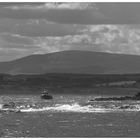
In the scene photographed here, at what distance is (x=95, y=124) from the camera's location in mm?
51312

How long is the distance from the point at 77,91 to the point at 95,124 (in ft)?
462

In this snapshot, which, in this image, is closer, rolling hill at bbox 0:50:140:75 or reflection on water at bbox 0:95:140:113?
reflection on water at bbox 0:95:140:113

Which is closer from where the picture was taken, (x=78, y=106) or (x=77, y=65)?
(x=78, y=106)

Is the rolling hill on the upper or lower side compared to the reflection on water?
upper

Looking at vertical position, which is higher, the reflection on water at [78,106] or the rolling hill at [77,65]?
the rolling hill at [77,65]

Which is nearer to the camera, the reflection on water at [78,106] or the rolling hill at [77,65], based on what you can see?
the reflection on water at [78,106]

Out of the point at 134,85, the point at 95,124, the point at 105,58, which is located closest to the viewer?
the point at 95,124

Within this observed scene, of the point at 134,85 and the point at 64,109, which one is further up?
the point at 134,85

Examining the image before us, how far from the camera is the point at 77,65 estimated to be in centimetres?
12612

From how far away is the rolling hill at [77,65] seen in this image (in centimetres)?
12581

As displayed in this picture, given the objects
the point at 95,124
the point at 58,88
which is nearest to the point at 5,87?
the point at 58,88

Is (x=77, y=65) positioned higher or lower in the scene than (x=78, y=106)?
higher

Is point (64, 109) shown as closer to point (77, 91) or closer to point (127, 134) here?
point (127, 134)

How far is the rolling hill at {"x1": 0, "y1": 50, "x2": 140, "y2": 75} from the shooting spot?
125812 millimetres
